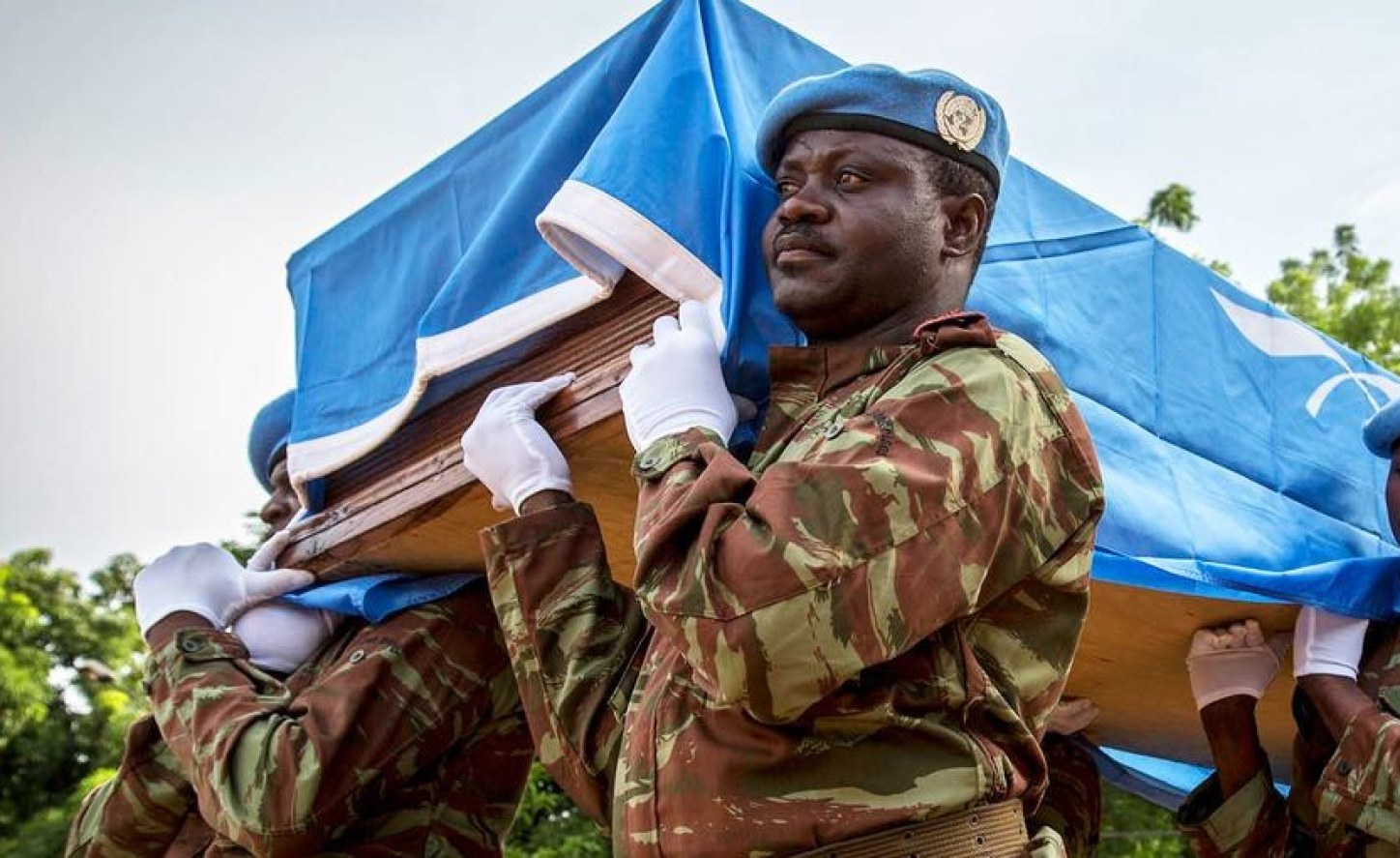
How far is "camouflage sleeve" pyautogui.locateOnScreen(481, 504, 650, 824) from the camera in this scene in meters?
2.41

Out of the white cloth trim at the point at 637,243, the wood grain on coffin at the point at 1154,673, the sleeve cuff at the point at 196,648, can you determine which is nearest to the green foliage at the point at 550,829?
the wood grain on coffin at the point at 1154,673

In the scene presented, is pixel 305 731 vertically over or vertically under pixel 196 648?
under

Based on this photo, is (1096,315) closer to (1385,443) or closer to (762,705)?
(1385,443)

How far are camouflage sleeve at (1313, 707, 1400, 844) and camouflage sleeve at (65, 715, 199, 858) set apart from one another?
Result: 100 inches

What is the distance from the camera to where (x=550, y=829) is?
10469mm

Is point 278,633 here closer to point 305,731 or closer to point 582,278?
point 305,731

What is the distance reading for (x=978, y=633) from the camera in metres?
2.11

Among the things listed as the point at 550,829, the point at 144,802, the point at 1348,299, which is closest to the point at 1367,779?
the point at 144,802

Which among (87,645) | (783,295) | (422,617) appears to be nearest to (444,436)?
(422,617)

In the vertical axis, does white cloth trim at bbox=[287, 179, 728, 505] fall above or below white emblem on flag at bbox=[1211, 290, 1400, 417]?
above

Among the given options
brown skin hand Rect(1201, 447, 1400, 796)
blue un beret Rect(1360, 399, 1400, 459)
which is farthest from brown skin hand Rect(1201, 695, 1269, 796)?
blue un beret Rect(1360, 399, 1400, 459)

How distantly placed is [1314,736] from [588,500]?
1664 millimetres

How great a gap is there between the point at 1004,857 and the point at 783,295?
88 cm

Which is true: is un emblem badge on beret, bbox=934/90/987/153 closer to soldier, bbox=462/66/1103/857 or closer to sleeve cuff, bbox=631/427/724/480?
soldier, bbox=462/66/1103/857
